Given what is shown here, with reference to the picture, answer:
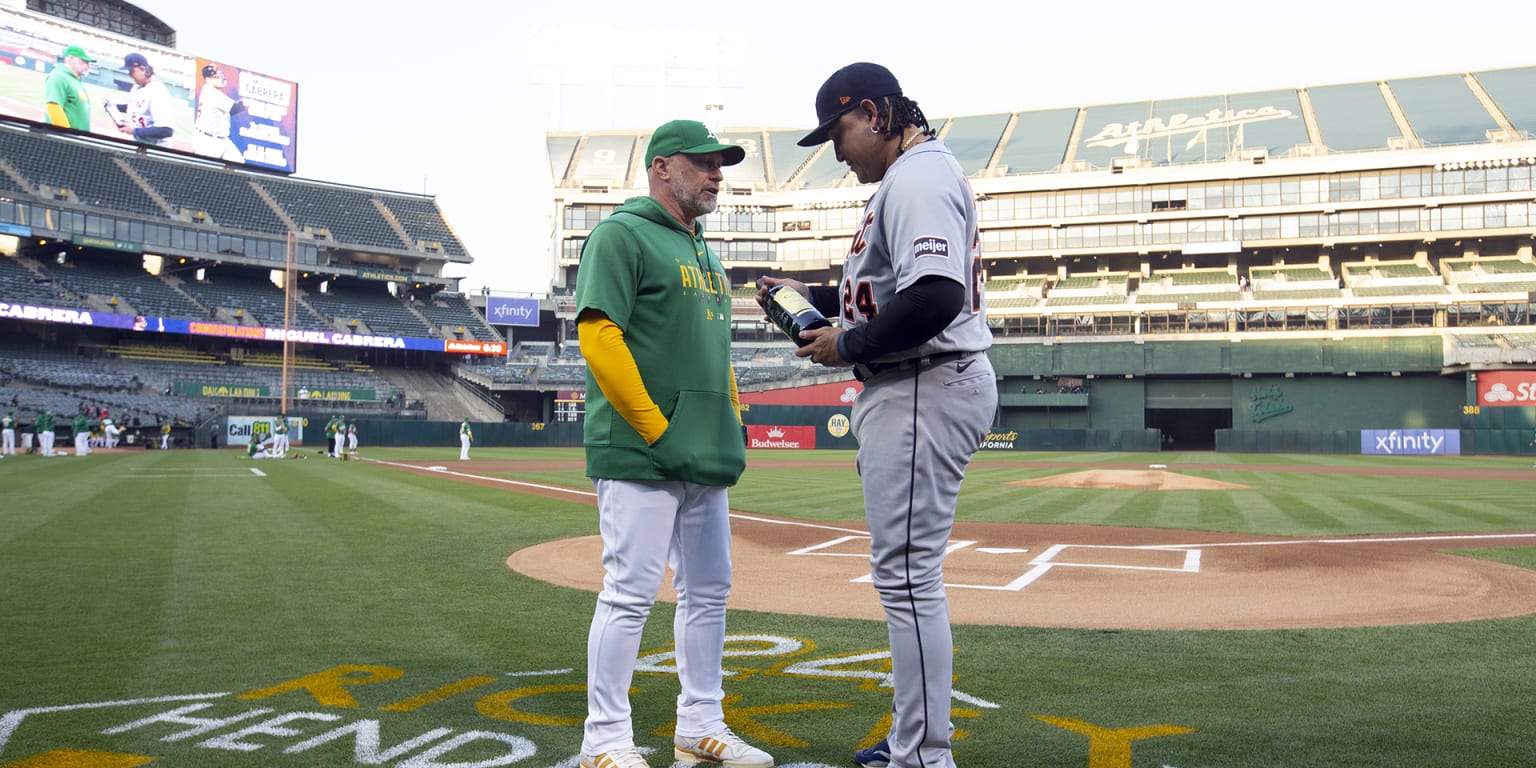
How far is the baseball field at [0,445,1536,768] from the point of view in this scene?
3336 millimetres

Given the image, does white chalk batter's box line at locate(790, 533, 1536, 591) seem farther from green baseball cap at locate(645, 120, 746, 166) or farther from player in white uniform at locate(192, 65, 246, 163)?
player in white uniform at locate(192, 65, 246, 163)

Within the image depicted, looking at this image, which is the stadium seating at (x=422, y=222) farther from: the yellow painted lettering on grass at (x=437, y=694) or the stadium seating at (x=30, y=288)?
the yellow painted lettering on grass at (x=437, y=694)

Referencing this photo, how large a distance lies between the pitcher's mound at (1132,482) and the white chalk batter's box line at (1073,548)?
8557 millimetres

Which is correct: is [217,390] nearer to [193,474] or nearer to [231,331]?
[231,331]

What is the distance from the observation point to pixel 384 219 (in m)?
58.9

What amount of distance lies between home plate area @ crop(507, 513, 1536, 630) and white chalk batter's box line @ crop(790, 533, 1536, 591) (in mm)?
16

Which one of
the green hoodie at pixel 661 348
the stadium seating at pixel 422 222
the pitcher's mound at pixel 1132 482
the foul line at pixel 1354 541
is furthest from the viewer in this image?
the stadium seating at pixel 422 222

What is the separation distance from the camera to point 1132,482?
65.5 feet

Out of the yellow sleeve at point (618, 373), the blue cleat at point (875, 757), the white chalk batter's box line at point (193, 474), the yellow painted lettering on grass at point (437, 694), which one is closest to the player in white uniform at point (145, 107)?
the white chalk batter's box line at point (193, 474)

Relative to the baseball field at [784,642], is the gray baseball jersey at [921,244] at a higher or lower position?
higher

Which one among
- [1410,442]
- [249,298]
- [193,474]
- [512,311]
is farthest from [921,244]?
[512,311]

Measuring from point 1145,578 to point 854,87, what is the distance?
5.60 m

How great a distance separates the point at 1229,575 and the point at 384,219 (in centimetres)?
5890

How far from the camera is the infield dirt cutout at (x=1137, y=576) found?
5.92 meters
